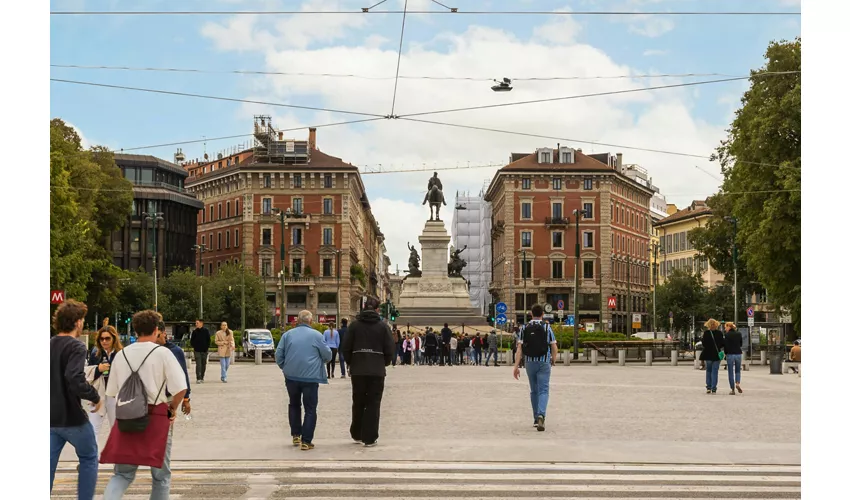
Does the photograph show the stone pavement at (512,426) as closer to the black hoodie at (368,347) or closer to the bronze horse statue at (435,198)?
the black hoodie at (368,347)

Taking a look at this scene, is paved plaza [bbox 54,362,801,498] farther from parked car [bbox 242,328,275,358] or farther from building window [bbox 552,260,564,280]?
building window [bbox 552,260,564,280]

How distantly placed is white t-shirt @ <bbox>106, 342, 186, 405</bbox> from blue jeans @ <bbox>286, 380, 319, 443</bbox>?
5106 mm

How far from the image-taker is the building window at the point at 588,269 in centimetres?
11856

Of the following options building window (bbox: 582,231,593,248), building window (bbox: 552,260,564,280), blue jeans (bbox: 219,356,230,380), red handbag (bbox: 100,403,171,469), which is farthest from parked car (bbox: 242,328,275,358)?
building window (bbox: 582,231,593,248)

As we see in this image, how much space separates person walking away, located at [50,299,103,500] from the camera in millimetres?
9133

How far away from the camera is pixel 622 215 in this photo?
405 feet

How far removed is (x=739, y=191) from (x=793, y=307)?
6081 millimetres

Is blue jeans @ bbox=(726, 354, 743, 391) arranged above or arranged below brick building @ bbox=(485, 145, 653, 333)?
below

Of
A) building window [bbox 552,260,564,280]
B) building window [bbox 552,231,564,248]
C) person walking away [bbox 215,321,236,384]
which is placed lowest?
person walking away [bbox 215,321,236,384]

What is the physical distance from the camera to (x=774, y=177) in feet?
142

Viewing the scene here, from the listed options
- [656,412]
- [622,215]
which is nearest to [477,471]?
[656,412]

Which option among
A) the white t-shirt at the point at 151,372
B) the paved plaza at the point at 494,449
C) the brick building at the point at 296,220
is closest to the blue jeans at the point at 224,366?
the paved plaza at the point at 494,449

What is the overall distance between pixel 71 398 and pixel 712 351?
20184 mm

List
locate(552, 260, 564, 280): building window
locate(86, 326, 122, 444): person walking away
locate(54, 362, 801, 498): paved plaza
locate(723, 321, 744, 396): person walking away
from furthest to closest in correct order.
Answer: locate(552, 260, 564, 280): building window, locate(723, 321, 744, 396): person walking away, locate(54, 362, 801, 498): paved plaza, locate(86, 326, 122, 444): person walking away
